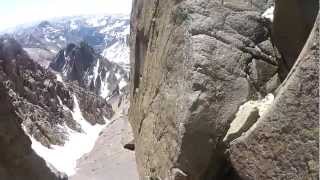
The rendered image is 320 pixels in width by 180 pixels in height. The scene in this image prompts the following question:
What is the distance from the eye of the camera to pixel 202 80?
6406mm

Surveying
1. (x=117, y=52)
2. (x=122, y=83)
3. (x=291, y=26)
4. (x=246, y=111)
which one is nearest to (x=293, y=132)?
(x=246, y=111)

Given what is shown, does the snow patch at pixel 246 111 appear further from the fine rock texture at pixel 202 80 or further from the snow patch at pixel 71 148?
the snow patch at pixel 71 148

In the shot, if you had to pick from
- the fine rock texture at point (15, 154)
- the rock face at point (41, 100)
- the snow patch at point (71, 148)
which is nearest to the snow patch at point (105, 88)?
the rock face at point (41, 100)

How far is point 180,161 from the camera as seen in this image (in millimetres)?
6398

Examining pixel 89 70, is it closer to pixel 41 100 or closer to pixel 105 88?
pixel 105 88

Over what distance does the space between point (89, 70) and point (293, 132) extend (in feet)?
209

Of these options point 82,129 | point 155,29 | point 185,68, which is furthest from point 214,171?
point 82,129

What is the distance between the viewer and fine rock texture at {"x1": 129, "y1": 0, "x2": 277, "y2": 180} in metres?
6.29

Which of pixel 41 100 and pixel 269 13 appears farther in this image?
pixel 41 100

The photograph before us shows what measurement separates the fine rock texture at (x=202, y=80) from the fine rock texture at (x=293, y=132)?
2.68 feet

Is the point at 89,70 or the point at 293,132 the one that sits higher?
the point at 293,132

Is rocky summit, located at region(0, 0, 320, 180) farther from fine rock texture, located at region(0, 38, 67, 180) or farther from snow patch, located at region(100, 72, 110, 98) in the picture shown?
snow patch, located at region(100, 72, 110, 98)

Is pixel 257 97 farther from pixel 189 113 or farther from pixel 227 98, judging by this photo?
pixel 189 113

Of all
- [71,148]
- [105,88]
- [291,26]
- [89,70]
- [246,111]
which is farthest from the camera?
[89,70]
